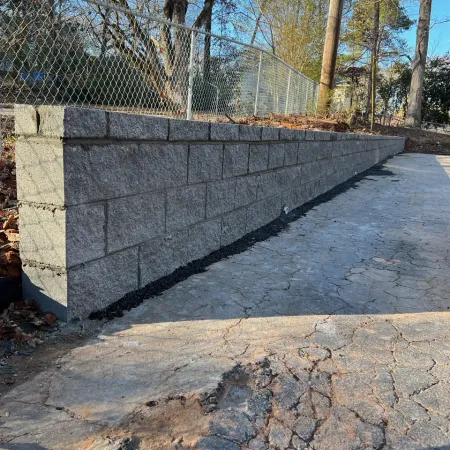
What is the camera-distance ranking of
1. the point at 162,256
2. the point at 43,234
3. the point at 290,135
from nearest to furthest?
the point at 43,234, the point at 162,256, the point at 290,135

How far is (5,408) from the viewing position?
1847 mm

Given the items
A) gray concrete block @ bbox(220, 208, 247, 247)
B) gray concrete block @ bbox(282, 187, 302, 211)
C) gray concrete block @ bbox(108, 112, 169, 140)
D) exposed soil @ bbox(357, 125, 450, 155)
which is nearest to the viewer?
gray concrete block @ bbox(108, 112, 169, 140)

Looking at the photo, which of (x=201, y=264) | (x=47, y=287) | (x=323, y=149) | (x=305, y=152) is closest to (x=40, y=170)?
(x=47, y=287)

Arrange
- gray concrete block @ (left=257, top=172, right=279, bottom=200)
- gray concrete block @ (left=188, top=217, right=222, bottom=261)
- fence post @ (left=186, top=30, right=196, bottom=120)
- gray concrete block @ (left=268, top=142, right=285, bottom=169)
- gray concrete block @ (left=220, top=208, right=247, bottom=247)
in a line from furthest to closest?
gray concrete block @ (left=268, top=142, right=285, bottom=169), gray concrete block @ (left=257, top=172, right=279, bottom=200), fence post @ (left=186, top=30, right=196, bottom=120), gray concrete block @ (left=220, top=208, right=247, bottom=247), gray concrete block @ (left=188, top=217, right=222, bottom=261)

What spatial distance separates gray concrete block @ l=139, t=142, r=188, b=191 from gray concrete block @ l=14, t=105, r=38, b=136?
0.74 metres

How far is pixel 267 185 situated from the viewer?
17.4ft

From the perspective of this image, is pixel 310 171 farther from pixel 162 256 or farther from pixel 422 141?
pixel 422 141

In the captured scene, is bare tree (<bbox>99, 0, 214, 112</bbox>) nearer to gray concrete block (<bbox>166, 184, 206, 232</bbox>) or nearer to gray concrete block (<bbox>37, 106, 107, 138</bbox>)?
gray concrete block (<bbox>166, 184, 206, 232</bbox>)

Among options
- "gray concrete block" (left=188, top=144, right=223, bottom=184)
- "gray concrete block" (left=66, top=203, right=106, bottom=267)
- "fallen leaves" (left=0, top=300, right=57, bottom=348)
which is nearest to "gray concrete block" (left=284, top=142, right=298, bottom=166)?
"gray concrete block" (left=188, top=144, right=223, bottom=184)

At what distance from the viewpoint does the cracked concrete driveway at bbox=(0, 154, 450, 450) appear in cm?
175

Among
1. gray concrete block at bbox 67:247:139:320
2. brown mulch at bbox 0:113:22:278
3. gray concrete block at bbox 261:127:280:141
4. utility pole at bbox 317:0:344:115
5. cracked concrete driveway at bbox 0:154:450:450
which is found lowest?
cracked concrete driveway at bbox 0:154:450:450

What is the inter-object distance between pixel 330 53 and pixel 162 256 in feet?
34.1

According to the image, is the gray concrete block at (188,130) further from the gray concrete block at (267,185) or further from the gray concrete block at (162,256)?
the gray concrete block at (267,185)

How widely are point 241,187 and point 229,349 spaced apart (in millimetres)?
2432
